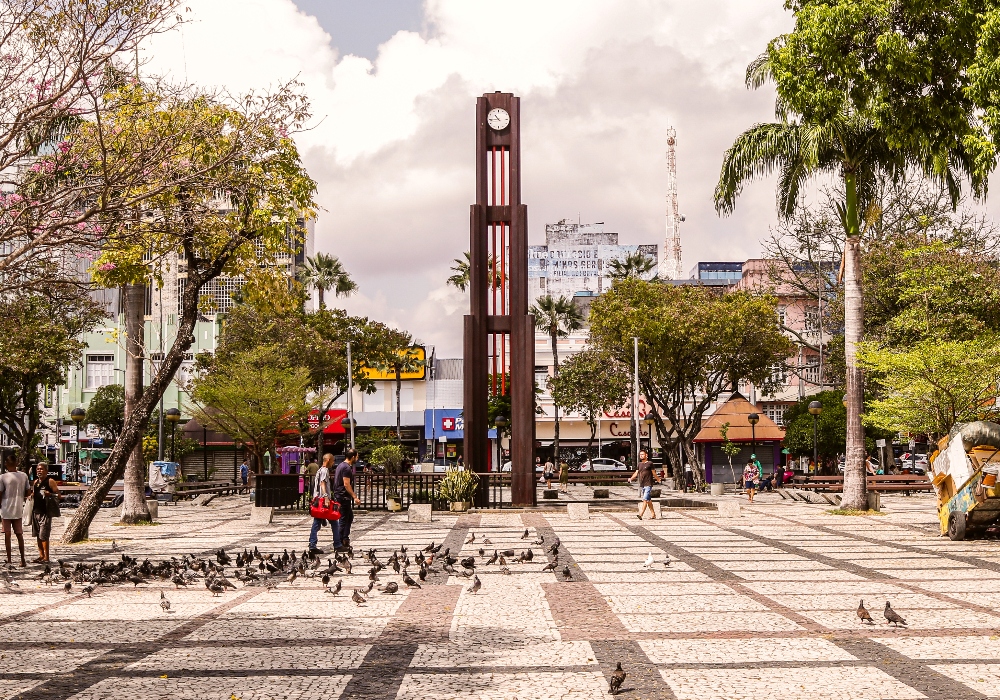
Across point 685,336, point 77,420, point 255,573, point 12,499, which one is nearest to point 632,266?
point 685,336

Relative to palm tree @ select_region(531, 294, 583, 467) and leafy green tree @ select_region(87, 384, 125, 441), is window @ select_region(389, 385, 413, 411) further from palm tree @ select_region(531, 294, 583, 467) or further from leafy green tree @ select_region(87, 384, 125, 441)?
leafy green tree @ select_region(87, 384, 125, 441)

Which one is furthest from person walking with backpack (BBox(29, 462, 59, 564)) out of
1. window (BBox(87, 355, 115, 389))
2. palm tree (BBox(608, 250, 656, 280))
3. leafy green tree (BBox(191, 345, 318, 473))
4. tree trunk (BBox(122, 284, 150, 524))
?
window (BBox(87, 355, 115, 389))

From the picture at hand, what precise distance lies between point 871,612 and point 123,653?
21.3ft

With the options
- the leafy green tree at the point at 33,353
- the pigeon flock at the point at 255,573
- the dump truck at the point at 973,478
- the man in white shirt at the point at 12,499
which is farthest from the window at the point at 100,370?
the dump truck at the point at 973,478

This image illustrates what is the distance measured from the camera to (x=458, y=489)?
26.5 metres

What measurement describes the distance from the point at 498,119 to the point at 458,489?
10426 millimetres

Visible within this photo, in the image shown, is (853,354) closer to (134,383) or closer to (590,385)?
(134,383)

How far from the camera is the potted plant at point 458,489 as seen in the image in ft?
86.6

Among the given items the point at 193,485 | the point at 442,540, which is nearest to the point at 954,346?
the point at 442,540

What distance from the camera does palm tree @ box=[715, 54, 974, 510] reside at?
78.5 feet

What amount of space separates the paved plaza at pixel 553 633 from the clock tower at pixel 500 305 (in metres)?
11.6

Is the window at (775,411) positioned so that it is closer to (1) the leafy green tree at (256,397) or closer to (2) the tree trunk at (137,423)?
(1) the leafy green tree at (256,397)

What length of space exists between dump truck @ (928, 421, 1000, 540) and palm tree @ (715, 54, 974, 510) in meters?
6.13

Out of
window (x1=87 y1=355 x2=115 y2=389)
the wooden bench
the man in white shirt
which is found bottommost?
the wooden bench
